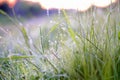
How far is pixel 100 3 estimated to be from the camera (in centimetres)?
216

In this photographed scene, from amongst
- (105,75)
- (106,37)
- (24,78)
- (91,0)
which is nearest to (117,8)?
(91,0)

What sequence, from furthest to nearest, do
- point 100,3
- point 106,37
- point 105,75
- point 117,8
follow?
point 100,3, point 117,8, point 106,37, point 105,75

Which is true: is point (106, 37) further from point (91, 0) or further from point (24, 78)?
point (24, 78)

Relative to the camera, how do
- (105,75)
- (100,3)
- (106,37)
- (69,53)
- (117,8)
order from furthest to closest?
(100,3) → (117,8) → (69,53) → (106,37) → (105,75)

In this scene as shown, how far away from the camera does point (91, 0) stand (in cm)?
202

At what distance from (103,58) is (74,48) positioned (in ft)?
0.84

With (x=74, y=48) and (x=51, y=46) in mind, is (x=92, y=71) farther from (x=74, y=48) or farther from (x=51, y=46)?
(x=51, y=46)

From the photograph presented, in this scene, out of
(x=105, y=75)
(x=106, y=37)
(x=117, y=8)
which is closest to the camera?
(x=105, y=75)

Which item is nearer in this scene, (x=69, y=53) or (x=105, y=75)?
(x=105, y=75)

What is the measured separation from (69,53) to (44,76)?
0.64 feet

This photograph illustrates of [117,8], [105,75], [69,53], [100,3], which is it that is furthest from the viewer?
[100,3]

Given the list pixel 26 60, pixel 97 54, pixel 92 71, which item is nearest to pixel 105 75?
pixel 92 71

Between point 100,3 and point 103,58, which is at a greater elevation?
point 100,3

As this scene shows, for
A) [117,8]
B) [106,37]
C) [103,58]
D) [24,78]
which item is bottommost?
[24,78]
